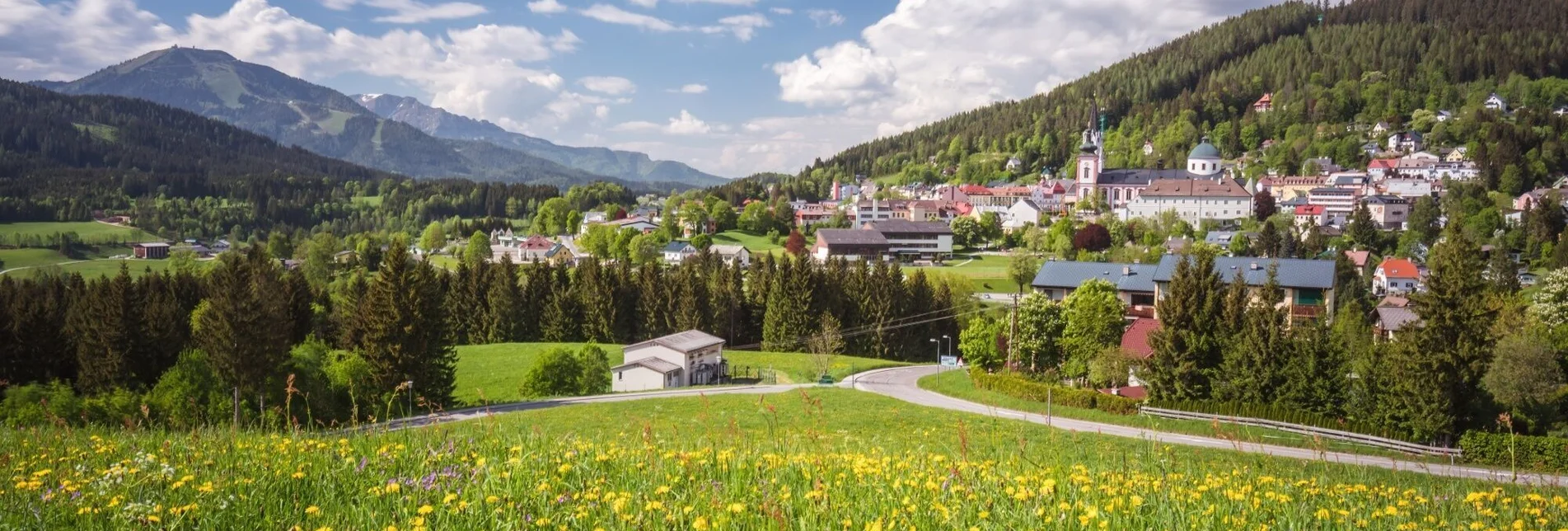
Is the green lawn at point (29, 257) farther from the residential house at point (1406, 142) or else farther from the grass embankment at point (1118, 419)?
the residential house at point (1406, 142)

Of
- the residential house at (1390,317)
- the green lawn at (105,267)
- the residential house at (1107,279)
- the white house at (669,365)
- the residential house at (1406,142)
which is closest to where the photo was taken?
the white house at (669,365)

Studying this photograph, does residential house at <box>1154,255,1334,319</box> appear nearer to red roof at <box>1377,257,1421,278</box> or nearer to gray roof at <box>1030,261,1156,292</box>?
gray roof at <box>1030,261,1156,292</box>

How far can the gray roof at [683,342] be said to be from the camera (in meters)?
50.4

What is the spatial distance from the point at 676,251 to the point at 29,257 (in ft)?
326

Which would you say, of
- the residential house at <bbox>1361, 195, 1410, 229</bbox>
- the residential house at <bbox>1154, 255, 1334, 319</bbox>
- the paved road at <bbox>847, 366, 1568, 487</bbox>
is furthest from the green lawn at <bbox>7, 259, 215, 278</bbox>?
the residential house at <bbox>1361, 195, 1410, 229</bbox>

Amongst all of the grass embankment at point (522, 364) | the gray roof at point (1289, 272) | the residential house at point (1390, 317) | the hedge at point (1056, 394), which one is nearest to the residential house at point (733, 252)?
the grass embankment at point (522, 364)

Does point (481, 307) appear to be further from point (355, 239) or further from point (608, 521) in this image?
point (355, 239)

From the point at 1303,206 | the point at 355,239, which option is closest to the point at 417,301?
the point at 355,239

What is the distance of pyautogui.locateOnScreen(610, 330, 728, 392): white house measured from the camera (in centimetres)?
4831

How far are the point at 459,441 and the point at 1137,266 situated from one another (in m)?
62.5

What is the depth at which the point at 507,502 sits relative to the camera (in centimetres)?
491

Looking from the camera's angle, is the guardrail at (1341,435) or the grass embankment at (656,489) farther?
the guardrail at (1341,435)

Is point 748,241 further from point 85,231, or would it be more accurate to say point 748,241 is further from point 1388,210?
point 85,231

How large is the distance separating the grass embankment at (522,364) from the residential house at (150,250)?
119 metres
